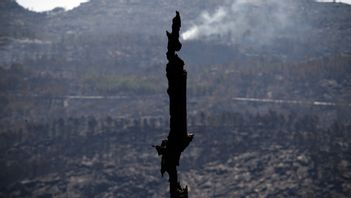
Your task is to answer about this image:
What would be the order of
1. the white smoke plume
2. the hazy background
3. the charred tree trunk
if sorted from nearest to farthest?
the charred tree trunk < the hazy background < the white smoke plume

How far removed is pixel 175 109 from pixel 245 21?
170 meters

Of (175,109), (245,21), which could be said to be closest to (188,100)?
(245,21)

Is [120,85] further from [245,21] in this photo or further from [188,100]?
[245,21]

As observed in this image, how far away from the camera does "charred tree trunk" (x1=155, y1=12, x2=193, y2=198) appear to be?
18.7ft

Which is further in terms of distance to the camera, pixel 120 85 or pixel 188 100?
pixel 120 85

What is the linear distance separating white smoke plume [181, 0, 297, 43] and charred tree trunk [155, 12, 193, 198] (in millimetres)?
146434

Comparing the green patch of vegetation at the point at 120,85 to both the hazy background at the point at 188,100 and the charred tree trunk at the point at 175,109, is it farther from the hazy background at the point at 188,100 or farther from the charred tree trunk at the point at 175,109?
the charred tree trunk at the point at 175,109

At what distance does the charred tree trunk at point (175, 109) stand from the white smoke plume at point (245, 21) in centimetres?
14643

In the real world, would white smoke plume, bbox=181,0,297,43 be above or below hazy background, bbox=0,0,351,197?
above

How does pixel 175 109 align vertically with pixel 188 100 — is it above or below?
below

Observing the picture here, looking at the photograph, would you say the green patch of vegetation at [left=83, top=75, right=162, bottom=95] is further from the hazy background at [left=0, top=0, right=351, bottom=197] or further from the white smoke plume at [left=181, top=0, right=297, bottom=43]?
the white smoke plume at [left=181, top=0, right=297, bottom=43]

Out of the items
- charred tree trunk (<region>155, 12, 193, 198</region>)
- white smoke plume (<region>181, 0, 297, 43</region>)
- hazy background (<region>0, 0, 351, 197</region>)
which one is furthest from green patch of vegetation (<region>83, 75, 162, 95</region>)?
charred tree trunk (<region>155, 12, 193, 198</region>)

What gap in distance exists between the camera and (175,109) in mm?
5828

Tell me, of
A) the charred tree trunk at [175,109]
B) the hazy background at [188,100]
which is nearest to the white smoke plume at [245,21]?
the hazy background at [188,100]
